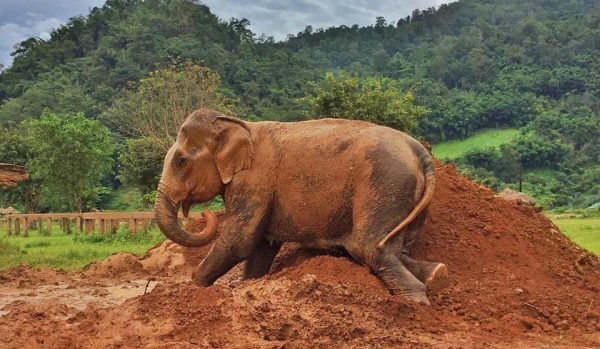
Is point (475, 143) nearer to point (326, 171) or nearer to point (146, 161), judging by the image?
point (146, 161)

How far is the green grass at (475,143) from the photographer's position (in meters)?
78.4

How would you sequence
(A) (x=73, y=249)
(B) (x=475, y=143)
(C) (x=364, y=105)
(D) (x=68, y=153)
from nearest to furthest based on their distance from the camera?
(A) (x=73, y=249), (C) (x=364, y=105), (D) (x=68, y=153), (B) (x=475, y=143)

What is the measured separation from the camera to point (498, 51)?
367 ft

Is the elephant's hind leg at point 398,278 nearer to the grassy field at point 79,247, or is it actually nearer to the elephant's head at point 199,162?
the elephant's head at point 199,162

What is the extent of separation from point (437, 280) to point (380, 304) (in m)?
1.19

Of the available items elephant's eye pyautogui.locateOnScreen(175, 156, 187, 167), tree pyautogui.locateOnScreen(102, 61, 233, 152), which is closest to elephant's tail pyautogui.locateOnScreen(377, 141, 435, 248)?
elephant's eye pyautogui.locateOnScreen(175, 156, 187, 167)

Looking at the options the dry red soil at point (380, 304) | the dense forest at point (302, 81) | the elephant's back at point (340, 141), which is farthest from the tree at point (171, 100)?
the elephant's back at point (340, 141)

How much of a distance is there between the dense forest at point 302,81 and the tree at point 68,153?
0.34m

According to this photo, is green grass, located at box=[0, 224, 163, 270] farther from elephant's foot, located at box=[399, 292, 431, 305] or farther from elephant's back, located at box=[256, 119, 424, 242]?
elephant's foot, located at box=[399, 292, 431, 305]

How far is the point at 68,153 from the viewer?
3306cm

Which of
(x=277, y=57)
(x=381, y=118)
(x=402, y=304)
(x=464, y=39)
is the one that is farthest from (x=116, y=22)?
(x=402, y=304)

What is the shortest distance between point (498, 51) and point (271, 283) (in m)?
110

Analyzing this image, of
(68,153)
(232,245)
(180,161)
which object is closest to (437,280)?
(232,245)

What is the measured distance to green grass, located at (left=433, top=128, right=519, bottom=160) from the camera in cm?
7844
